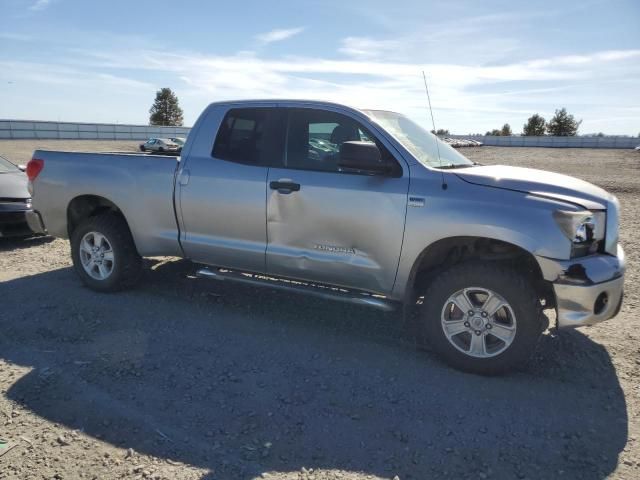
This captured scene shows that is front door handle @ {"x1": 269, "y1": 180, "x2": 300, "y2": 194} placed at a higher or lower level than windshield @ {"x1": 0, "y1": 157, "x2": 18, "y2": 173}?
higher

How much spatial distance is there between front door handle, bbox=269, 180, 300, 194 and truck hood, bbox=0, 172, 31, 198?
5125mm

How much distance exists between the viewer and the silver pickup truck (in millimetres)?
3477

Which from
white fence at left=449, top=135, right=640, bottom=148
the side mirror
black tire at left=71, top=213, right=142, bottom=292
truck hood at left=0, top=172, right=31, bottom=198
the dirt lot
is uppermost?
white fence at left=449, top=135, right=640, bottom=148

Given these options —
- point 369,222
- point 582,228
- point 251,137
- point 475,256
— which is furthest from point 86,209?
point 582,228

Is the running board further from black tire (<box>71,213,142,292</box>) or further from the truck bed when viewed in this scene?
black tire (<box>71,213,142,292</box>)

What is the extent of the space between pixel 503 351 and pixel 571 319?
1.68 feet

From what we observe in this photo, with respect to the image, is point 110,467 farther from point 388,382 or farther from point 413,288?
point 413,288

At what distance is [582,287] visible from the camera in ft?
10.9

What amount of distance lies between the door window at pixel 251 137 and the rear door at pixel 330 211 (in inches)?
5.2

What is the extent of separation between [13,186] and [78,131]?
49864 mm

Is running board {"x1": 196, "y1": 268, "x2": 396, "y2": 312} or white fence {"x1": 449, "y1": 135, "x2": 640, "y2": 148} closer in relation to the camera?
running board {"x1": 196, "y1": 268, "x2": 396, "y2": 312}

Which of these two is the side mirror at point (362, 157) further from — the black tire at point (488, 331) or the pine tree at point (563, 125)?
the pine tree at point (563, 125)

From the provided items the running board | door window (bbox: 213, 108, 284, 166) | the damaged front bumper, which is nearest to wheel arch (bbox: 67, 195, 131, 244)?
the running board

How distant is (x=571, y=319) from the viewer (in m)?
3.41
